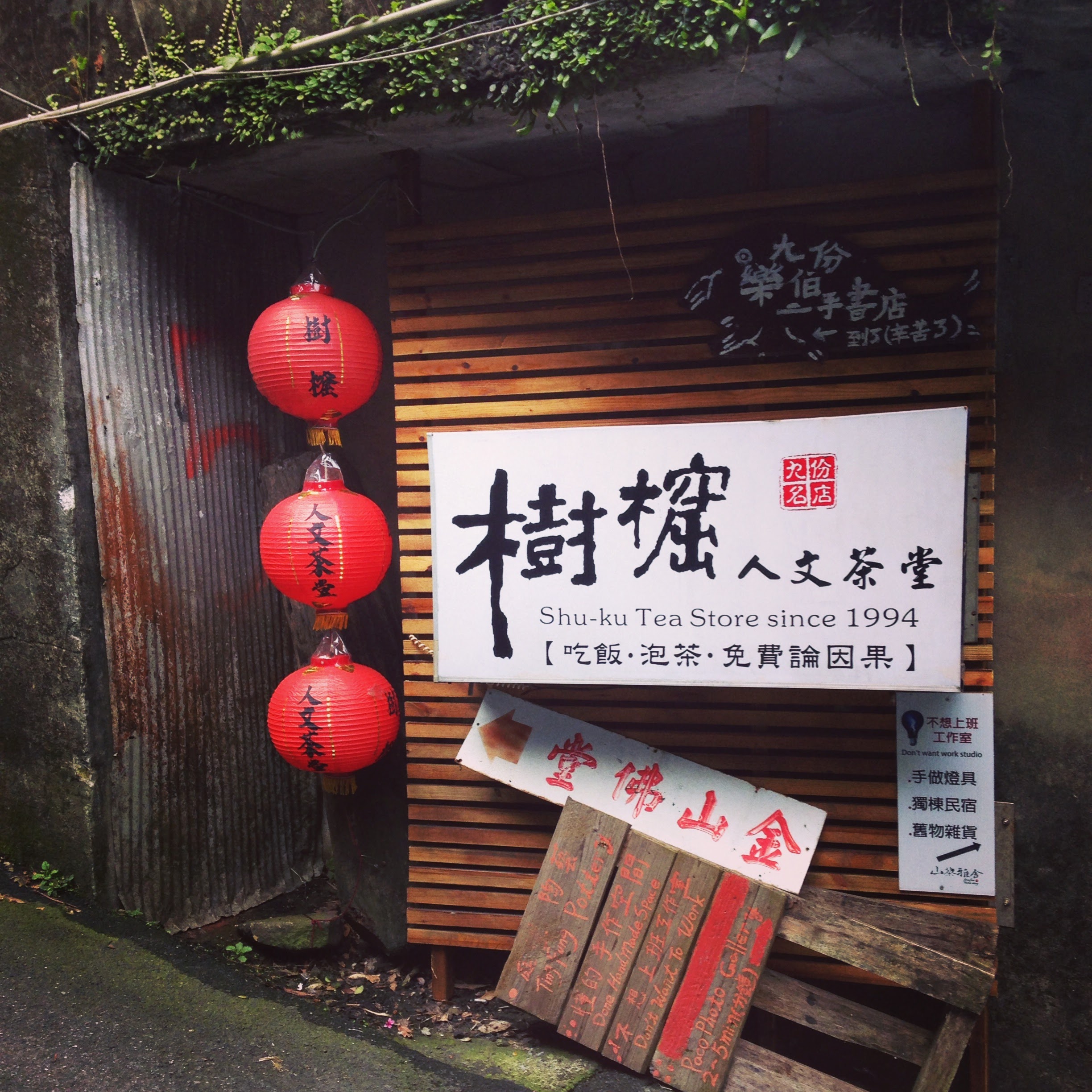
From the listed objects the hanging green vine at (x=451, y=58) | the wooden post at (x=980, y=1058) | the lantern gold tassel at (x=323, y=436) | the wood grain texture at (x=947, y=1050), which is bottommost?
the wooden post at (x=980, y=1058)

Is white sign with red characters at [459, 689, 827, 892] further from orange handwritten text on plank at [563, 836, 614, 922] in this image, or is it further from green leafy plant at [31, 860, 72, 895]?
green leafy plant at [31, 860, 72, 895]

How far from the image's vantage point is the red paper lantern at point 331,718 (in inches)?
210

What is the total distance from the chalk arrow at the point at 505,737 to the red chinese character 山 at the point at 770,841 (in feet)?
4.73

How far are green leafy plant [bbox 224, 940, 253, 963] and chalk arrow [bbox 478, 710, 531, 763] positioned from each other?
2453 millimetres

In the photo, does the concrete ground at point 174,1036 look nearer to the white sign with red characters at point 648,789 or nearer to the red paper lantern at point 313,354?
the white sign with red characters at point 648,789

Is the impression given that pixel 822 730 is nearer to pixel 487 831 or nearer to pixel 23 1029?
pixel 487 831

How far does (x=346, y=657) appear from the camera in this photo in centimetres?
561

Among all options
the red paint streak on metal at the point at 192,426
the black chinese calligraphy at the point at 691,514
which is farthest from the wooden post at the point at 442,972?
the red paint streak on metal at the point at 192,426

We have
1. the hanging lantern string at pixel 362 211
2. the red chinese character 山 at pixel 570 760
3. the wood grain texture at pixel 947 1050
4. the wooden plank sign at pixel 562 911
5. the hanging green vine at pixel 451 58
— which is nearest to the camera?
the hanging green vine at pixel 451 58

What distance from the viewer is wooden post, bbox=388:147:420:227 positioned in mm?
5562

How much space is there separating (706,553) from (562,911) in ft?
7.44

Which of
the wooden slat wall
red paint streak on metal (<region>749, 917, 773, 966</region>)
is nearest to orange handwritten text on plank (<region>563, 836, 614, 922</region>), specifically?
the wooden slat wall

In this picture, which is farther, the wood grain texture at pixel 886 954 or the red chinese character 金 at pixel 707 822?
the red chinese character 金 at pixel 707 822

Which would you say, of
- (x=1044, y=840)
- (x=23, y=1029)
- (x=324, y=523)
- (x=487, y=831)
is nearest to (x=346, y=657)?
(x=324, y=523)
